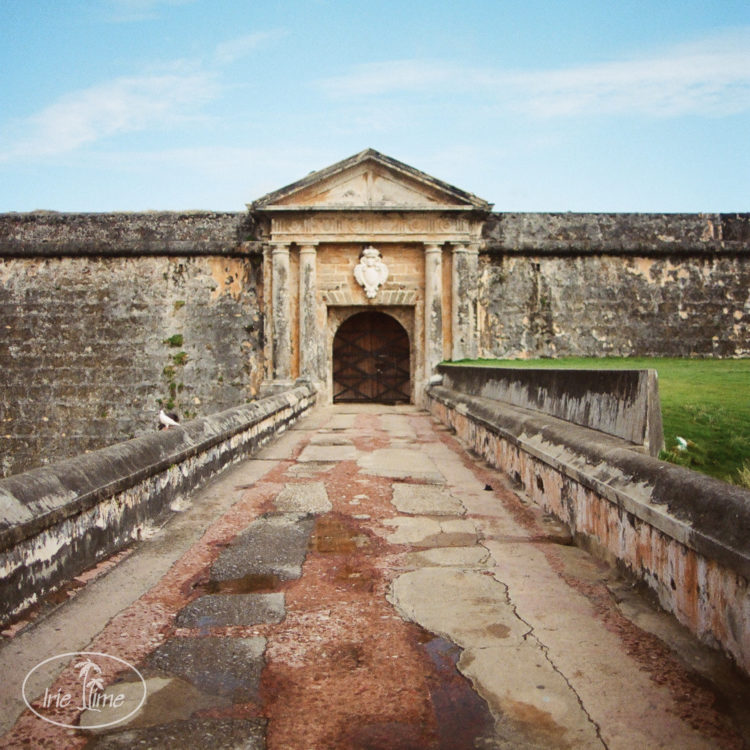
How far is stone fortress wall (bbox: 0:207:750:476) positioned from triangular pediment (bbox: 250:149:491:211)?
111 cm

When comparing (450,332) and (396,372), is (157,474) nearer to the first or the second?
(450,332)

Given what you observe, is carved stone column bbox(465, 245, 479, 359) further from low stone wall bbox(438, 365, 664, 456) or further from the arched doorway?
low stone wall bbox(438, 365, 664, 456)

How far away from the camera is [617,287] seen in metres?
15.0

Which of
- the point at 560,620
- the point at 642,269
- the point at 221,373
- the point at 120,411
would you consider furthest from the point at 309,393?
the point at 560,620

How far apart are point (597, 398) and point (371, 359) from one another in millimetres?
11315

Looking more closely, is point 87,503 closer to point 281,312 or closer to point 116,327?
point 281,312

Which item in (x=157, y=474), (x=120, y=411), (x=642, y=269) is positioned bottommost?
(x=120, y=411)

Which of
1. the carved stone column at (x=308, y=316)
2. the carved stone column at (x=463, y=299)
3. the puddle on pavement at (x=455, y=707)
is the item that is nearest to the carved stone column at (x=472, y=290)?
the carved stone column at (x=463, y=299)

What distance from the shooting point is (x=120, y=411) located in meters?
14.8

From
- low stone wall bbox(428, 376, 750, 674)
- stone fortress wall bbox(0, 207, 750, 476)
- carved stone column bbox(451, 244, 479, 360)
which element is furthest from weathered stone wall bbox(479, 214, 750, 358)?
low stone wall bbox(428, 376, 750, 674)

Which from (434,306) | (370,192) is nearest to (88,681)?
(434,306)

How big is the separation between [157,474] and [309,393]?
841 cm

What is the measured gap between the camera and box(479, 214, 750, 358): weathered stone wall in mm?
14867

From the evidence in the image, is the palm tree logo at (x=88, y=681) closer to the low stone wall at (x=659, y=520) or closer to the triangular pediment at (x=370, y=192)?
the low stone wall at (x=659, y=520)
